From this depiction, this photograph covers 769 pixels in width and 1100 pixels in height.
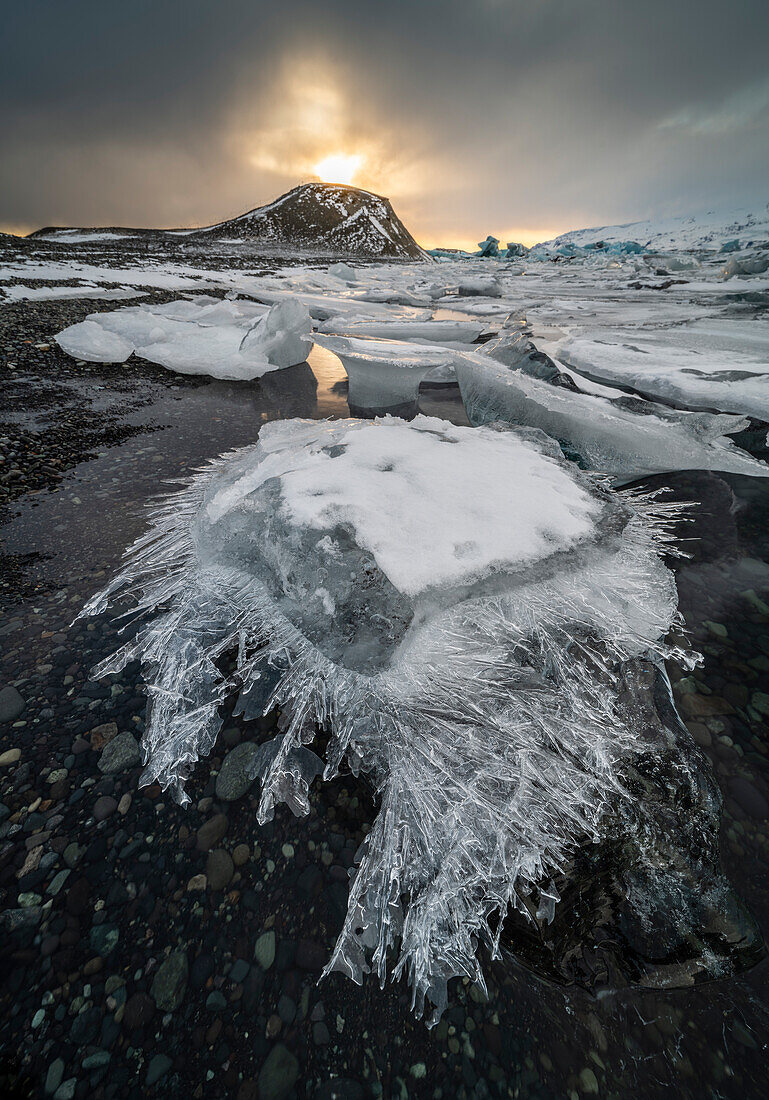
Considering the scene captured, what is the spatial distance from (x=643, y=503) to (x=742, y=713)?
1.08 metres

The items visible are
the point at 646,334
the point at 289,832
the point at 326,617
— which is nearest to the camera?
the point at 289,832

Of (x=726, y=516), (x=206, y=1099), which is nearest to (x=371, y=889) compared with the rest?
(x=206, y=1099)

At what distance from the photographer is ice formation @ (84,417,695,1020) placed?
873mm

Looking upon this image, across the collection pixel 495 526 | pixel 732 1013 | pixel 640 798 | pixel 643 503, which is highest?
pixel 495 526

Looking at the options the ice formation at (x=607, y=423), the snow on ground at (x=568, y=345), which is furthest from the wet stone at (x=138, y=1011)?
the snow on ground at (x=568, y=345)

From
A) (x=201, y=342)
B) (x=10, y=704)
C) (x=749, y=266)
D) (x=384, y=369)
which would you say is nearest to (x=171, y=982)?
(x=10, y=704)

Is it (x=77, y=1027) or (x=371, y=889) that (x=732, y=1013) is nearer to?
(x=371, y=889)

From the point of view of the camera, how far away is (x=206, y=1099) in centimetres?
67

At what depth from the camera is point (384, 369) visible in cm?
305

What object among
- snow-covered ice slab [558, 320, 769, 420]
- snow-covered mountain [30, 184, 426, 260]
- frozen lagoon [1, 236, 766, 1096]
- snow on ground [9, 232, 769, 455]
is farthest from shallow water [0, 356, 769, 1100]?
snow-covered mountain [30, 184, 426, 260]

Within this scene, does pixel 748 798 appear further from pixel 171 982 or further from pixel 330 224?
pixel 330 224

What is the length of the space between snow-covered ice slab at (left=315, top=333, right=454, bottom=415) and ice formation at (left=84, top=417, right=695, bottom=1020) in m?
1.64

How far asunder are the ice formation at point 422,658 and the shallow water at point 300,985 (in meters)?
0.06

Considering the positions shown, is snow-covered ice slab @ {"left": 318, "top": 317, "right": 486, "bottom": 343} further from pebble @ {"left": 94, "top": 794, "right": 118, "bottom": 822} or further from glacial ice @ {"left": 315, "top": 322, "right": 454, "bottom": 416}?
pebble @ {"left": 94, "top": 794, "right": 118, "bottom": 822}
